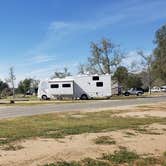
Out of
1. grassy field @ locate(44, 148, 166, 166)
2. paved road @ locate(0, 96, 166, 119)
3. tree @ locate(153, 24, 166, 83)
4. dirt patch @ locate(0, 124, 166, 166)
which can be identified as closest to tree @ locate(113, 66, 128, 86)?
tree @ locate(153, 24, 166, 83)

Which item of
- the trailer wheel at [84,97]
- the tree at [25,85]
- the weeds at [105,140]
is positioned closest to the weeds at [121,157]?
the weeds at [105,140]

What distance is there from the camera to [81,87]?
55750 mm

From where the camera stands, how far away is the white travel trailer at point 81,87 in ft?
179

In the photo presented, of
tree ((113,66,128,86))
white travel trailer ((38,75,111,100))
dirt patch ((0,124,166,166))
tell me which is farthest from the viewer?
tree ((113,66,128,86))

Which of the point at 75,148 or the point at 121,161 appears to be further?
the point at 75,148

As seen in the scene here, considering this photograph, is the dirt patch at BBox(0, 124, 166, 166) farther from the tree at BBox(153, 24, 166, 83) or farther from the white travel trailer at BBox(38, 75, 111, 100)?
the white travel trailer at BBox(38, 75, 111, 100)

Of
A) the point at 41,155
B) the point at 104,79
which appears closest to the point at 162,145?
the point at 41,155

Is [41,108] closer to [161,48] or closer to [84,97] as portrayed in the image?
[161,48]

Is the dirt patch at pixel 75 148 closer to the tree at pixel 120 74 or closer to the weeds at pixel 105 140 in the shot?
the weeds at pixel 105 140

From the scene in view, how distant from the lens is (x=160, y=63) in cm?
4856

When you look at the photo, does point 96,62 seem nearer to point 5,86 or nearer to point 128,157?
point 5,86

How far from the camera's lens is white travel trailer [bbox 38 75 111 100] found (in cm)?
5469

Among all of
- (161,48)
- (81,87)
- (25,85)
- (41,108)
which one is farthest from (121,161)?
(25,85)

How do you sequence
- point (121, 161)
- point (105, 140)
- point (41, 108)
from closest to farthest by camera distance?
point (121, 161) → point (105, 140) → point (41, 108)
